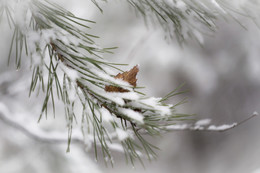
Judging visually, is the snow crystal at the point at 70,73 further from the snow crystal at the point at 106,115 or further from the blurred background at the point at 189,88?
the blurred background at the point at 189,88

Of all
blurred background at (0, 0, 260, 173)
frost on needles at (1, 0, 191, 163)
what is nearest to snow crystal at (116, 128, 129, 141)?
frost on needles at (1, 0, 191, 163)

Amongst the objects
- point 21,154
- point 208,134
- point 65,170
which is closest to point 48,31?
point 65,170

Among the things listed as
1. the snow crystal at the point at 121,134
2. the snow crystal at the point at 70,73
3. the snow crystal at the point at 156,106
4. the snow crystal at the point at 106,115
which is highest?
the snow crystal at the point at 156,106

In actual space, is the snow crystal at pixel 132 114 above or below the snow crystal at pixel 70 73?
above

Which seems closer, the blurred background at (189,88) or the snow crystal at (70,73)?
the snow crystal at (70,73)

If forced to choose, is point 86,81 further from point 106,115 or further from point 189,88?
point 189,88

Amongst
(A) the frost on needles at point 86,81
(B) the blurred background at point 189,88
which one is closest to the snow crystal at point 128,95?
(A) the frost on needles at point 86,81

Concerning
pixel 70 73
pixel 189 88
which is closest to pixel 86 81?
pixel 70 73

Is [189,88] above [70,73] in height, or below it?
below

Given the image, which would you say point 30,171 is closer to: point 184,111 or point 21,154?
point 21,154
